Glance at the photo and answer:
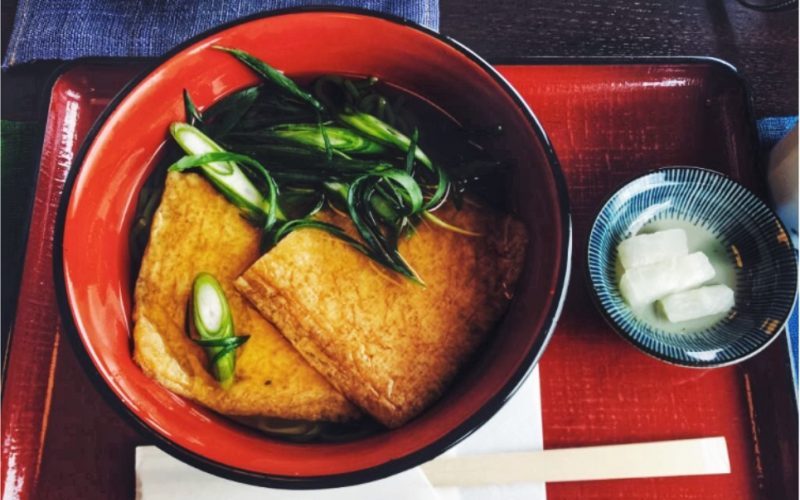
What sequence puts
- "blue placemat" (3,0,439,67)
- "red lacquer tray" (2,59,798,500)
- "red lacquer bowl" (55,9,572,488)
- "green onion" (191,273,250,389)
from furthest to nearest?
"blue placemat" (3,0,439,67), "red lacquer tray" (2,59,798,500), "green onion" (191,273,250,389), "red lacquer bowl" (55,9,572,488)

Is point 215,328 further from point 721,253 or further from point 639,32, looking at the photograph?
point 639,32

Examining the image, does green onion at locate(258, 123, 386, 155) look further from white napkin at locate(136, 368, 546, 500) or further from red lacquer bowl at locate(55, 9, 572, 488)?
white napkin at locate(136, 368, 546, 500)

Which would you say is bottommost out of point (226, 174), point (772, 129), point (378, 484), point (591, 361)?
point (378, 484)

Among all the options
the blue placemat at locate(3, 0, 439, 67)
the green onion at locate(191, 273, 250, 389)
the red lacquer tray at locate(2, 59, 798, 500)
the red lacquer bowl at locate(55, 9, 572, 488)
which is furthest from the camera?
the blue placemat at locate(3, 0, 439, 67)

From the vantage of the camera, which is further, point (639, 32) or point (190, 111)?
point (639, 32)

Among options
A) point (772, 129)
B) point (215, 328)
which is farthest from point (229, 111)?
point (772, 129)

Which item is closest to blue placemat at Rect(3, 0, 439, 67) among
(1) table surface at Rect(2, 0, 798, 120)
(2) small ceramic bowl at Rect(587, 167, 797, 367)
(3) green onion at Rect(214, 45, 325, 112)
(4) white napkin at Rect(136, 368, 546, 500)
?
(1) table surface at Rect(2, 0, 798, 120)

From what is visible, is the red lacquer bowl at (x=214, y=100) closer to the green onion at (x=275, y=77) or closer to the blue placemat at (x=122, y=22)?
the green onion at (x=275, y=77)

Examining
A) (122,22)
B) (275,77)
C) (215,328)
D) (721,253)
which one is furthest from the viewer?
(122,22)
